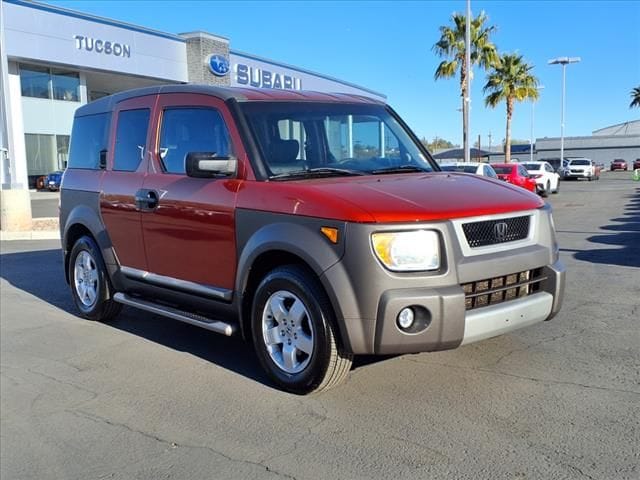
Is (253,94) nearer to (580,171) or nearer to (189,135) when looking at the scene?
(189,135)

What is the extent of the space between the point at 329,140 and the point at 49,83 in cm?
3175

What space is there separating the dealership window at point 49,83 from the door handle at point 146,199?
2897cm

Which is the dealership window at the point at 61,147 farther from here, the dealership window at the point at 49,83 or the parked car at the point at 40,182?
the dealership window at the point at 49,83

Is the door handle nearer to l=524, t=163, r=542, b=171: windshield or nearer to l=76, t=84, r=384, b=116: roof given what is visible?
l=76, t=84, r=384, b=116: roof

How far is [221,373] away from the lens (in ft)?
15.3

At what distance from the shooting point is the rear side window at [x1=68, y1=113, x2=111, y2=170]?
6.15 metres

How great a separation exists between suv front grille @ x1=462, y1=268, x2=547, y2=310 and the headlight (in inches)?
11.6

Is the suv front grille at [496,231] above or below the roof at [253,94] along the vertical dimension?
below

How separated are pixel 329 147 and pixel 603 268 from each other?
502 cm

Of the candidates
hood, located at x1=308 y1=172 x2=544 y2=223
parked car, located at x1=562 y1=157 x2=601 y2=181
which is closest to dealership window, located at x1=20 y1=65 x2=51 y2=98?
hood, located at x1=308 y1=172 x2=544 y2=223

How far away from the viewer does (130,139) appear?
570cm

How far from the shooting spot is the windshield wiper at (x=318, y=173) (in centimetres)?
444

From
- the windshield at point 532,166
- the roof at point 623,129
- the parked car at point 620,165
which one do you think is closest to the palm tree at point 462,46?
the windshield at point 532,166

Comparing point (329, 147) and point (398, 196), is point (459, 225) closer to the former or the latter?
point (398, 196)
